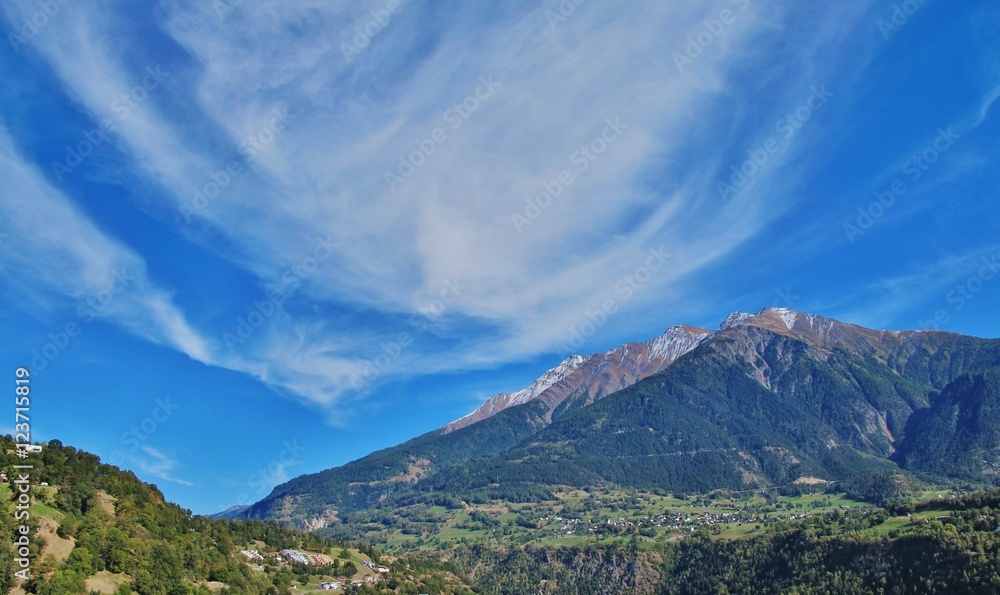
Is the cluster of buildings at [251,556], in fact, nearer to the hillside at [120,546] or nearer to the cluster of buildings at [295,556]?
the hillside at [120,546]

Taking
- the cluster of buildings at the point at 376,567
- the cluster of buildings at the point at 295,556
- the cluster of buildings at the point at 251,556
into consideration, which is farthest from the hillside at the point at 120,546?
the cluster of buildings at the point at 376,567

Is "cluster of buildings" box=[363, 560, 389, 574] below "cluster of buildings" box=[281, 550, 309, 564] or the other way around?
below

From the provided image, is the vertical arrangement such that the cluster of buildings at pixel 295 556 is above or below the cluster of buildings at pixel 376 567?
above

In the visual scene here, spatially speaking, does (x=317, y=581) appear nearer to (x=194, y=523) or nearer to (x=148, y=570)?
(x=194, y=523)

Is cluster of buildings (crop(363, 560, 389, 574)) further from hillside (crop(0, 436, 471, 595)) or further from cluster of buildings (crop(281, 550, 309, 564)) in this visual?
cluster of buildings (crop(281, 550, 309, 564))

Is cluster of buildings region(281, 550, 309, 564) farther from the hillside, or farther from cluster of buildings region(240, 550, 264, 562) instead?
cluster of buildings region(240, 550, 264, 562)

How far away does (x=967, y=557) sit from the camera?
114m

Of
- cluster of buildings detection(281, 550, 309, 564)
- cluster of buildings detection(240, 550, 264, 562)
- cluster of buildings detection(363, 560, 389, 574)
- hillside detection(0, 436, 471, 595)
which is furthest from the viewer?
cluster of buildings detection(363, 560, 389, 574)

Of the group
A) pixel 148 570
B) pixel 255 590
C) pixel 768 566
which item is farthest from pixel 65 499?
pixel 768 566

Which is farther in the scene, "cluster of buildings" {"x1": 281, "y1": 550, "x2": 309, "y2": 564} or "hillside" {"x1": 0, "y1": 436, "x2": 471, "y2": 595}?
"cluster of buildings" {"x1": 281, "y1": 550, "x2": 309, "y2": 564}

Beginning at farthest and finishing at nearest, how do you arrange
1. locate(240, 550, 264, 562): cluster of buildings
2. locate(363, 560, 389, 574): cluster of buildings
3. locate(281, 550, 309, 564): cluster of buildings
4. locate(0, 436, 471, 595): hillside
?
locate(363, 560, 389, 574): cluster of buildings < locate(281, 550, 309, 564): cluster of buildings < locate(240, 550, 264, 562): cluster of buildings < locate(0, 436, 471, 595): hillside

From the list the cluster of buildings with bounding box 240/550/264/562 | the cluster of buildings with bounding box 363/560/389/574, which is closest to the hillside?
the cluster of buildings with bounding box 240/550/264/562

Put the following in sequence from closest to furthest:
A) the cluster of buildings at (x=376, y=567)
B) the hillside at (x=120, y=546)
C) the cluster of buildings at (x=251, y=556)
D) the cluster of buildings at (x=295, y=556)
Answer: the hillside at (x=120, y=546)
the cluster of buildings at (x=251, y=556)
the cluster of buildings at (x=295, y=556)
the cluster of buildings at (x=376, y=567)

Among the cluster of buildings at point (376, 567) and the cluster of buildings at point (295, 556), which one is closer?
the cluster of buildings at point (295, 556)
